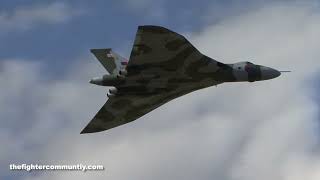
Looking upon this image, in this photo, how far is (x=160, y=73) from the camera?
60219 millimetres

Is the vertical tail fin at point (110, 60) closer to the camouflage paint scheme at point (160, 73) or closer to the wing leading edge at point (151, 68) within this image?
the camouflage paint scheme at point (160, 73)

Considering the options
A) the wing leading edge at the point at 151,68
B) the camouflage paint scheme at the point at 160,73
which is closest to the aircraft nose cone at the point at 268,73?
the camouflage paint scheme at the point at 160,73

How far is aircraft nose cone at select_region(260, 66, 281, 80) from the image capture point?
62.2 metres

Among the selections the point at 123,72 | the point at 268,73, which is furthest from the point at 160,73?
the point at 268,73

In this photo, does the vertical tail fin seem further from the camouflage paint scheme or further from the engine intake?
the engine intake

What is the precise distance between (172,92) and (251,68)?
7.18 meters

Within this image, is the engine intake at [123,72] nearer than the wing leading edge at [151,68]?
No

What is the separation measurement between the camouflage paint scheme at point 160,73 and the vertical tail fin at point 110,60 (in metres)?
0.09

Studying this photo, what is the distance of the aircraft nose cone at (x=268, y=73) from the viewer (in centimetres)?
6219

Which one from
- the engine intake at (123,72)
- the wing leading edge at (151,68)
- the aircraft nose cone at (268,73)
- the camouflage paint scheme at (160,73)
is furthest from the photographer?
the aircraft nose cone at (268,73)

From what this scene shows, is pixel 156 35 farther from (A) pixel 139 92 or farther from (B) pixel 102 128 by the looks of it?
(B) pixel 102 128

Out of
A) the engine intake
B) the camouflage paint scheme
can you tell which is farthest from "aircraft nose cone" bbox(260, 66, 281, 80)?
the engine intake

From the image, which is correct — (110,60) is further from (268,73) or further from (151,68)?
(268,73)

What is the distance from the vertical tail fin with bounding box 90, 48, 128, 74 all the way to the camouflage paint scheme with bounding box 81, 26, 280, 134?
85mm
